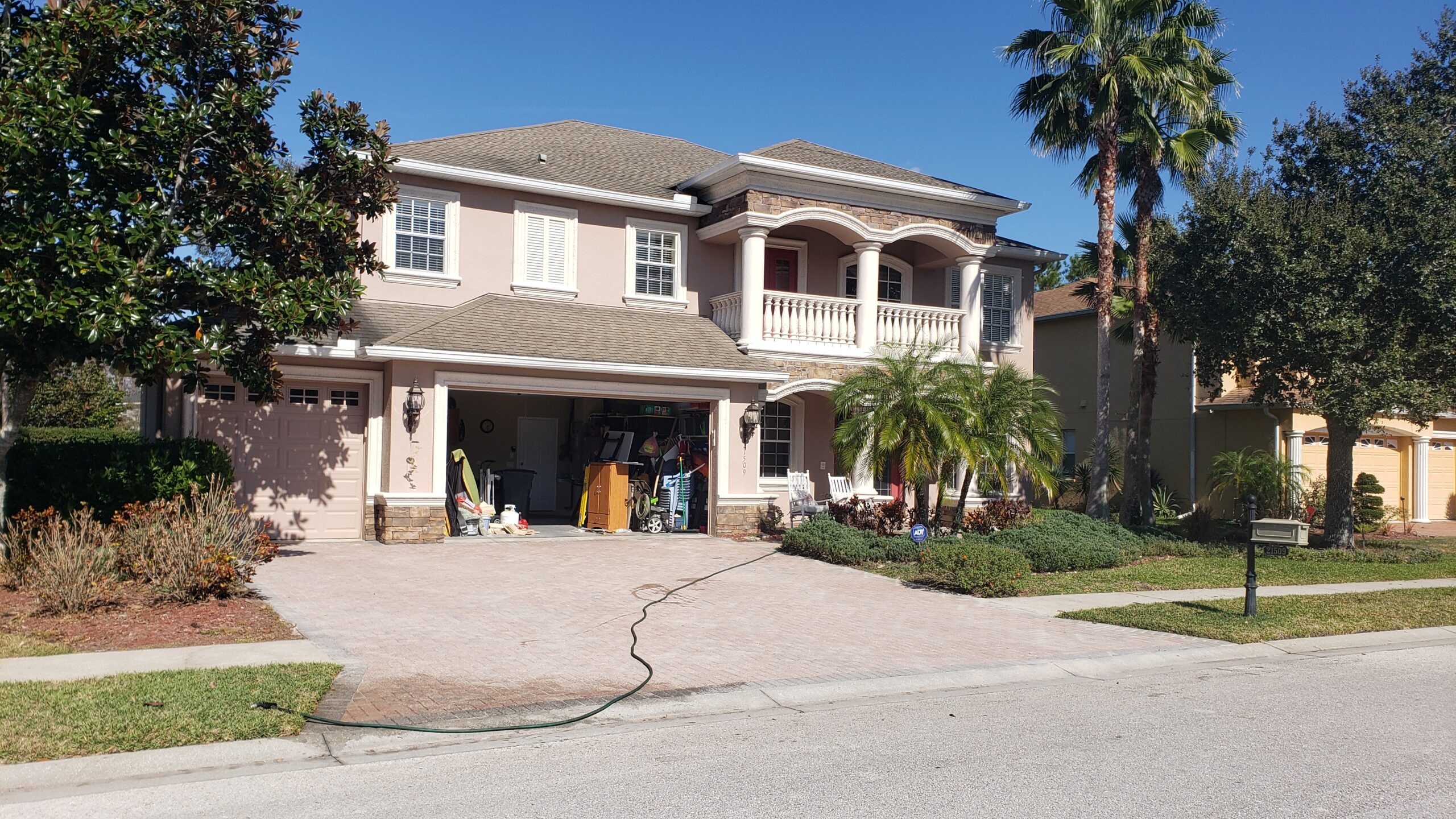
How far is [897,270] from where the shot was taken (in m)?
22.9

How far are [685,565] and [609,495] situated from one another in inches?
163

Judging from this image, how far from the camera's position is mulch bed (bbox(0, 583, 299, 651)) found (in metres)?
9.08

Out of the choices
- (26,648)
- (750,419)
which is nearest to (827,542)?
(750,419)

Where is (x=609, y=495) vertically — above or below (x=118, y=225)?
below

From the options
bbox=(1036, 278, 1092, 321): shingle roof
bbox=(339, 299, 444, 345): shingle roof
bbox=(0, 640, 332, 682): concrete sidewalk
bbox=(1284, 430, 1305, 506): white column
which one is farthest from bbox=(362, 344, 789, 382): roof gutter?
bbox=(1036, 278, 1092, 321): shingle roof

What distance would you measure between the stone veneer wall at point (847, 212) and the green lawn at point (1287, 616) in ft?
31.9

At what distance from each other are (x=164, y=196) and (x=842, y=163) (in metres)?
12.9

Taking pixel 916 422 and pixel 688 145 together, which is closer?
pixel 916 422

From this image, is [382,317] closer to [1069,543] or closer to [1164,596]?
[1069,543]

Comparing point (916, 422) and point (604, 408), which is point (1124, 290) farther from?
point (604, 408)

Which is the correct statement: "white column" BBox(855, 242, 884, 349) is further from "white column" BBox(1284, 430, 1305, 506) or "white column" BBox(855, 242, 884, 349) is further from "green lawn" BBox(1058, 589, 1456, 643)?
"white column" BBox(1284, 430, 1305, 506)

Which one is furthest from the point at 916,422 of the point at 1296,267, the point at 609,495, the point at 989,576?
the point at 1296,267

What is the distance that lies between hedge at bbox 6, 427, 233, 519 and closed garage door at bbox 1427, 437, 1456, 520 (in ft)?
98.4

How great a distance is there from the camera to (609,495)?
1900 centimetres
